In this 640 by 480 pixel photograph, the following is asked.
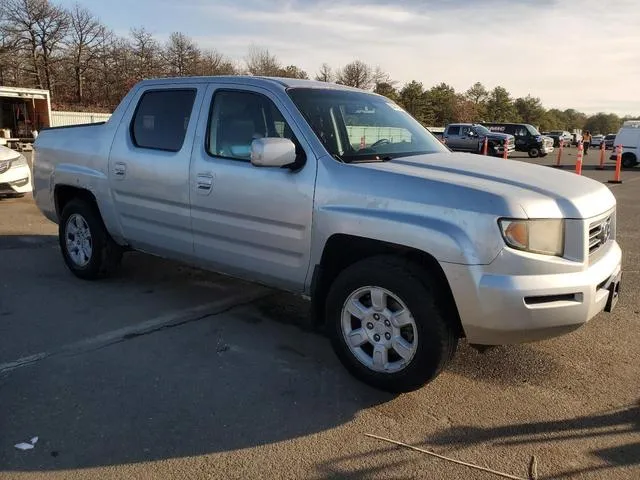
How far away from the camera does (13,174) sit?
10.2m

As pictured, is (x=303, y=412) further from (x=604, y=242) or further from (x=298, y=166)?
(x=604, y=242)

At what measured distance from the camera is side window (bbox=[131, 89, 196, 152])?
4.68 metres

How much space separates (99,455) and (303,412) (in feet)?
3.57

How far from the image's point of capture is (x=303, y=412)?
3.28 metres

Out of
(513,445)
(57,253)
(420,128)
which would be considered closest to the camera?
(513,445)

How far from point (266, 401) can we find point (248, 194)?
1.42 metres

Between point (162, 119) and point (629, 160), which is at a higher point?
point (162, 119)

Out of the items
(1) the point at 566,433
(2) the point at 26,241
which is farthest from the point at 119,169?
(1) the point at 566,433

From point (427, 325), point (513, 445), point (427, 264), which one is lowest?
point (513, 445)

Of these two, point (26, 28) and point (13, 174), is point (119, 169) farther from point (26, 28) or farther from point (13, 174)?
point (26, 28)

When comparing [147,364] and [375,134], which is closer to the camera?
[147,364]

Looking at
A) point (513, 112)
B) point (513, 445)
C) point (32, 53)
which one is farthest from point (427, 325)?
point (513, 112)

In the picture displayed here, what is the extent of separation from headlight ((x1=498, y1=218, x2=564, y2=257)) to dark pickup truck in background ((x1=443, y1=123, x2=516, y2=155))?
88.6 feet

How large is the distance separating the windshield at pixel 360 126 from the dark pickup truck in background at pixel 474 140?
83.6 ft
